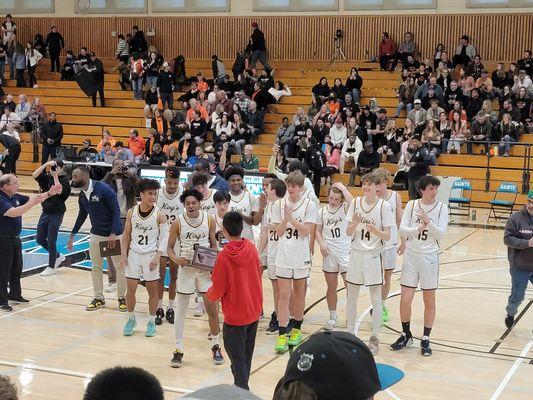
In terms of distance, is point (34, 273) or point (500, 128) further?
point (500, 128)

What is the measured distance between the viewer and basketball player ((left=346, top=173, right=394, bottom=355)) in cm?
859

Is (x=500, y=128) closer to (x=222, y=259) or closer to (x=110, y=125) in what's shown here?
(x=110, y=125)

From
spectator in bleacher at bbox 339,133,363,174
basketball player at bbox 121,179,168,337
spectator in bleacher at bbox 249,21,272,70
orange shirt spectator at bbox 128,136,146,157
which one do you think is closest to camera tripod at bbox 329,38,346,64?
spectator in bleacher at bbox 249,21,272,70

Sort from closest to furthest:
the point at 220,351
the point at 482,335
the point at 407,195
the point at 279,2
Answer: the point at 220,351, the point at 482,335, the point at 407,195, the point at 279,2

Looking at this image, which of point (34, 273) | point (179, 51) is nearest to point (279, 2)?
point (179, 51)

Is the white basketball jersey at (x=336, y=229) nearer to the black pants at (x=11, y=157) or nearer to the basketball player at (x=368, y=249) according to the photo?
the basketball player at (x=368, y=249)

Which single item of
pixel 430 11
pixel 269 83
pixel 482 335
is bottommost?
pixel 482 335

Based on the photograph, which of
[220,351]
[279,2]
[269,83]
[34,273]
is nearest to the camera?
[220,351]

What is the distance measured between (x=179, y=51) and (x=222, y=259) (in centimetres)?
2489

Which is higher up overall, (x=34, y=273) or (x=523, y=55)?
(x=523, y=55)

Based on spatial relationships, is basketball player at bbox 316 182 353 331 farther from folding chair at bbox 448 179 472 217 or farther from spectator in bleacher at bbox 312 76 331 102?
spectator in bleacher at bbox 312 76 331 102

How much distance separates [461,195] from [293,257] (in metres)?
11.9

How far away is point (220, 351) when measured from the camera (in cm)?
843

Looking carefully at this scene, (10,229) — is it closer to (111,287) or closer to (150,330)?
(111,287)
